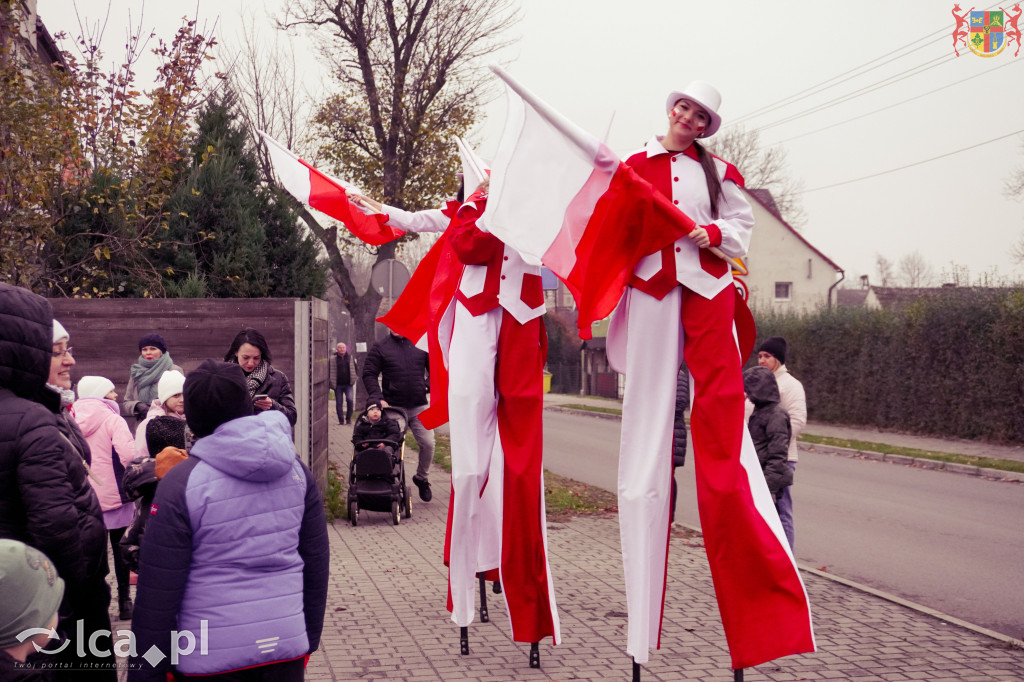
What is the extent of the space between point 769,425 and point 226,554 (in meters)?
5.06

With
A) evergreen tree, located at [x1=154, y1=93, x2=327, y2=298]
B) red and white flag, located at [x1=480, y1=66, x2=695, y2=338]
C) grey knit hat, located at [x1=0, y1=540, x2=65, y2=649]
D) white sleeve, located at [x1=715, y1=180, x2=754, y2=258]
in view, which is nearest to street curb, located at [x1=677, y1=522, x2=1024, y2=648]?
white sleeve, located at [x1=715, y1=180, x2=754, y2=258]

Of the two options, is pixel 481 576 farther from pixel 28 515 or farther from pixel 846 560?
pixel 846 560

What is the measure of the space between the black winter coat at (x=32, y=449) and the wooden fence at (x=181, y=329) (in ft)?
19.8

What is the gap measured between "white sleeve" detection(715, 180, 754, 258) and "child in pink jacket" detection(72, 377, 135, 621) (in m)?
4.11

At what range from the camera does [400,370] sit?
11.6 meters

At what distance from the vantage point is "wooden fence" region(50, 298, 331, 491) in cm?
962

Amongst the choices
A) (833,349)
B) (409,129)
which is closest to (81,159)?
(409,129)

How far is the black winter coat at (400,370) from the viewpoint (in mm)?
11453

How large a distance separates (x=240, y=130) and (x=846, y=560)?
30.8ft

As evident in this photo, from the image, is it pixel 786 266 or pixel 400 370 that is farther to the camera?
pixel 786 266

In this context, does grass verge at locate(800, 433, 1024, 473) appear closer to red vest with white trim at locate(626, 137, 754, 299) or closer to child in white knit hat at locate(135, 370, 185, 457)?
red vest with white trim at locate(626, 137, 754, 299)

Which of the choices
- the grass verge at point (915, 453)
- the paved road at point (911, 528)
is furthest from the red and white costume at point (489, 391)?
the grass verge at point (915, 453)

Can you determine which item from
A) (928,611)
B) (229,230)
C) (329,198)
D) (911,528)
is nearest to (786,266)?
(911,528)

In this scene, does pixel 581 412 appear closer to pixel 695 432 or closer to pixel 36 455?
pixel 695 432
